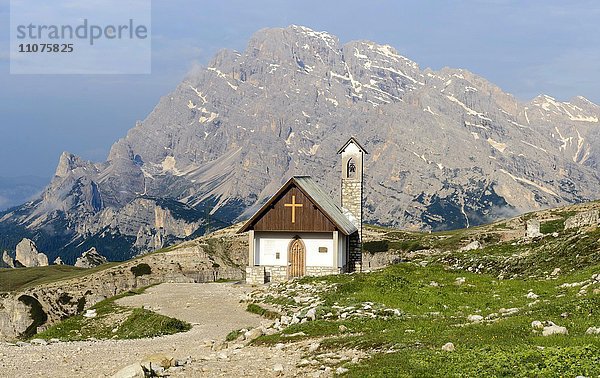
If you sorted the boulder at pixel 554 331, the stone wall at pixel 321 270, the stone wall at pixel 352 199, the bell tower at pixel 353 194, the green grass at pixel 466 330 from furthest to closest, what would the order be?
the stone wall at pixel 352 199
the bell tower at pixel 353 194
the stone wall at pixel 321 270
the boulder at pixel 554 331
the green grass at pixel 466 330

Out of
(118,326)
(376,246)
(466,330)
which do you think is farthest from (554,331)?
(376,246)

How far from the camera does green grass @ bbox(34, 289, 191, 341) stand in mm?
38106

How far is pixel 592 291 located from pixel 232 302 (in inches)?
1098

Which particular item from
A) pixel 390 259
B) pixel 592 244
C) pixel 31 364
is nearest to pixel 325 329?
pixel 31 364

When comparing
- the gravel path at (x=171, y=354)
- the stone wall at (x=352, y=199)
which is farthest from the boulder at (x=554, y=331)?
the stone wall at (x=352, y=199)

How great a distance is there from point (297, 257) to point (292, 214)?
164 inches

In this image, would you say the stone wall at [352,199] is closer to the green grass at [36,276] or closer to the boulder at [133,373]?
the boulder at [133,373]

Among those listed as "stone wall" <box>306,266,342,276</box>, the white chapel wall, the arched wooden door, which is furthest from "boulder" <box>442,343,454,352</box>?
the arched wooden door

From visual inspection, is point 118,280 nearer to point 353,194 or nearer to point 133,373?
point 353,194

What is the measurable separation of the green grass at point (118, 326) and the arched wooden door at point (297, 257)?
19968 mm

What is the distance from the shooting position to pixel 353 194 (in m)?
70.6

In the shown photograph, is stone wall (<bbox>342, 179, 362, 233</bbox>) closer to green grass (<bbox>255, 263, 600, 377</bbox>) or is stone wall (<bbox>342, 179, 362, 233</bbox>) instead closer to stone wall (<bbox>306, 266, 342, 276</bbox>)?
stone wall (<bbox>306, 266, 342, 276</bbox>)

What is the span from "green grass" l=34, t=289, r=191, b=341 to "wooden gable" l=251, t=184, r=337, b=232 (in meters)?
19.5

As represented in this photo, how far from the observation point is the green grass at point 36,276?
538 feet
